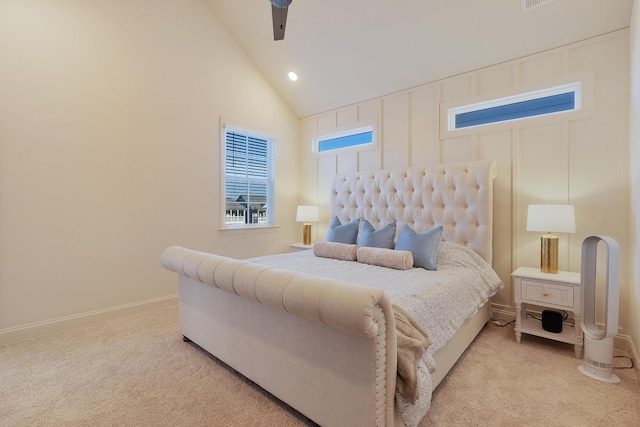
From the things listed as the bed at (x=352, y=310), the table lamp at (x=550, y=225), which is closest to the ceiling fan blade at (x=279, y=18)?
the bed at (x=352, y=310)

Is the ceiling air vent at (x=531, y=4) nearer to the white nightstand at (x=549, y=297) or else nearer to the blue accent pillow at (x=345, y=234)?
the white nightstand at (x=549, y=297)

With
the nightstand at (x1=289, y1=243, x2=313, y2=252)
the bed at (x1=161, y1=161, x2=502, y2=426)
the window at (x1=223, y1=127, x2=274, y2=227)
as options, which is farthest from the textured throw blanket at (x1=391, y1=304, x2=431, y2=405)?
the window at (x1=223, y1=127, x2=274, y2=227)

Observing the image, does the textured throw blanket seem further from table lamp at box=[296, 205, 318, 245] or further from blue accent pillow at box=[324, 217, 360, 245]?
table lamp at box=[296, 205, 318, 245]

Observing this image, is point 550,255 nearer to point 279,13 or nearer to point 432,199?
point 432,199

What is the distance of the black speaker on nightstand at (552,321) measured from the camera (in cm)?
252

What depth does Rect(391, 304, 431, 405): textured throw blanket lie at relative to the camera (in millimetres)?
1317

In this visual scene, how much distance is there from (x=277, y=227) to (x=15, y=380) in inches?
124

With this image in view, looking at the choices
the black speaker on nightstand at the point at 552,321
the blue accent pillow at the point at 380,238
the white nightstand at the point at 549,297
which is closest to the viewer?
the white nightstand at the point at 549,297

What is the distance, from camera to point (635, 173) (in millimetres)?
2205

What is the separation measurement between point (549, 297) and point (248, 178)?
12.1ft

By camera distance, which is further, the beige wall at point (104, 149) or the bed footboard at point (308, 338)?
the beige wall at point (104, 149)

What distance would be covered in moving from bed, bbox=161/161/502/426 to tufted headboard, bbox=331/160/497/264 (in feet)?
0.03

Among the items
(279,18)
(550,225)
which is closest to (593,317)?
(550,225)

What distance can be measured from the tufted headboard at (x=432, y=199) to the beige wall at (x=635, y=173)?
3.14 ft
